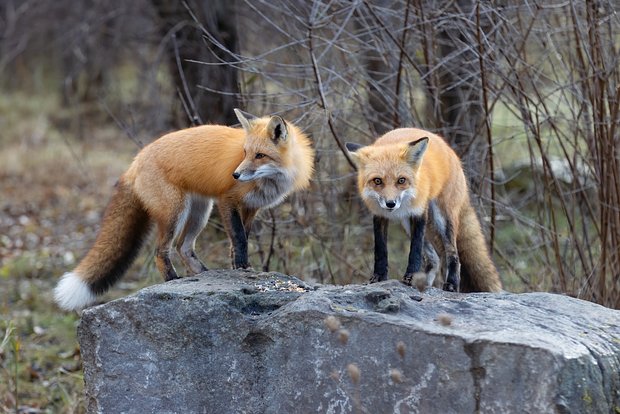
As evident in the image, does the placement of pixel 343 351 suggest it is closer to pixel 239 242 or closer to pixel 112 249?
pixel 239 242

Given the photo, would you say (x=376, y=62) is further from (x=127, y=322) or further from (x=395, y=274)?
(x=127, y=322)

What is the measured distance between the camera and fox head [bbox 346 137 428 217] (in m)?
4.91

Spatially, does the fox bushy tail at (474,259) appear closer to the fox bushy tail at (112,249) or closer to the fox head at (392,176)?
the fox head at (392,176)

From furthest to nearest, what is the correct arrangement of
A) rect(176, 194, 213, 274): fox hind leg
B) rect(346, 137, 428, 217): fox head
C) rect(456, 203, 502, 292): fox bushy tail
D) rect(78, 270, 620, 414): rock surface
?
rect(176, 194, 213, 274): fox hind leg, rect(456, 203, 502, 292): fox bushy tail, rect(346, 137, 428, 217): fox head, rect(78, 270, 620, 414): rock surface

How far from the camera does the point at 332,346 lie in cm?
412

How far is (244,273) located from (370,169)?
3.35ft

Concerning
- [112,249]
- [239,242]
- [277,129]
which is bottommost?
[112,249]

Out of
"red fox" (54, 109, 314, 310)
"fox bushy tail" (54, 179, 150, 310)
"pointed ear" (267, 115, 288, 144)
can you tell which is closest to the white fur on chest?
"red fox" (54, 109, 314, 310)

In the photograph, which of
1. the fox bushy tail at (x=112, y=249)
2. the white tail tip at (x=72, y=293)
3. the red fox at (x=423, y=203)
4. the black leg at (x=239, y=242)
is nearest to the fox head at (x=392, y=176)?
the red fox at (x=423, y=203)

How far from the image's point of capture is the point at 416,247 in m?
5.12

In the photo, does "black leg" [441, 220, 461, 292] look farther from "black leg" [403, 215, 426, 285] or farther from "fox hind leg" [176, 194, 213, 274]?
"fox hind leg" [176, 194, 213, 274]

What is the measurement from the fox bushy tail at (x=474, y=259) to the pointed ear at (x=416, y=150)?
3.66ft

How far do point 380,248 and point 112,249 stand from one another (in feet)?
6.37

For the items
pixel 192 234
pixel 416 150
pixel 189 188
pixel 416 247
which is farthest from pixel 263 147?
pixel 416 247
